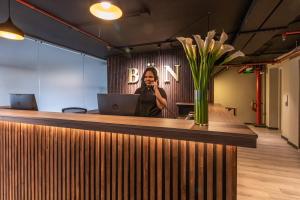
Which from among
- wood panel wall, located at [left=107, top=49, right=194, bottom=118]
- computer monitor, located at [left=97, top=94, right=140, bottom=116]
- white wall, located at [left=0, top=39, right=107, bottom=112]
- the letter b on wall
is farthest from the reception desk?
the letter b on wall

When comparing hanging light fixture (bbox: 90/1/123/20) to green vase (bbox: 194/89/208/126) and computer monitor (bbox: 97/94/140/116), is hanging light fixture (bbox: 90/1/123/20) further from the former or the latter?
green vase (bbox: 194/89/208/126)

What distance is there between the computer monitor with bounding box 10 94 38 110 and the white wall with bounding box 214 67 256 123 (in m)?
8.94

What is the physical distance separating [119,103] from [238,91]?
29.7 feet

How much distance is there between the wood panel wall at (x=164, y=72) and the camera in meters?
6.08

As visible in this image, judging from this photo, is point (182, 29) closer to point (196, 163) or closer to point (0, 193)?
point (196, 163)

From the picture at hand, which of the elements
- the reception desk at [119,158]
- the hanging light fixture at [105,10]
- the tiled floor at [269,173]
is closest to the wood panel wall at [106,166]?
the reception desk at [119,158]

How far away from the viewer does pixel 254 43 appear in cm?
484

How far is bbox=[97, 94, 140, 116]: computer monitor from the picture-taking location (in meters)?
1.87

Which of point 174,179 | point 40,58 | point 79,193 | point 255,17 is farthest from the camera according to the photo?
point 40,58

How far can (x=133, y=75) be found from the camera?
6.71m

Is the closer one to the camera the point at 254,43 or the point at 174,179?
the point at 174,179

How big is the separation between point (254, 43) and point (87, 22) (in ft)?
13.7

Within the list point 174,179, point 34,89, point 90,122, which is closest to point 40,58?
point 34,89

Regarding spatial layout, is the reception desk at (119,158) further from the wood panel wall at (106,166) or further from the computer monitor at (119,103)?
the computer monitor at (119,103)
